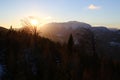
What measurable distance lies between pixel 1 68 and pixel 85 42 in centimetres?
2742

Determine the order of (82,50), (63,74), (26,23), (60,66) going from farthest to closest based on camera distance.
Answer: (26,23)
(82,50)
(60,66)
(63,74)

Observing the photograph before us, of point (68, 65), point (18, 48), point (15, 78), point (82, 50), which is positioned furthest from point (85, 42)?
point (15, 78)

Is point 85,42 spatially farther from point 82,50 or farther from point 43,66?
point 43,66

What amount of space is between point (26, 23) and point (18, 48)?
34.2m

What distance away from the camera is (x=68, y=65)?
113 feet

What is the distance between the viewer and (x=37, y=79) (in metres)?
28.1

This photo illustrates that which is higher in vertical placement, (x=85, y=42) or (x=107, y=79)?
(x=85, y=42)

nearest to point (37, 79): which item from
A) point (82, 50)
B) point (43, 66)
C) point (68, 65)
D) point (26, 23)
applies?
point (43, 66)

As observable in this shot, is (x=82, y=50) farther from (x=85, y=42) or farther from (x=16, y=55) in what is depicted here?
(x=16, y=55)

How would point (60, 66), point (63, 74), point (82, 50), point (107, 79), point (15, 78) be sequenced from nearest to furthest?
1. point (15, 78)
2. point (63, 74)
3. point (60, 66)
4. point (107, 79)
5. point (82, 50)

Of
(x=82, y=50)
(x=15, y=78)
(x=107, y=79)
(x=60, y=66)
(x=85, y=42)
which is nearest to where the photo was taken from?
(x=15, y=78)

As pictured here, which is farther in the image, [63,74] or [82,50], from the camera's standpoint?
[82,50]

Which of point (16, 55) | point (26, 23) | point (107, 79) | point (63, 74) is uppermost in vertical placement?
point (26, 23)

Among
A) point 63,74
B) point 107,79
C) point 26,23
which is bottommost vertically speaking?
point 107,79
